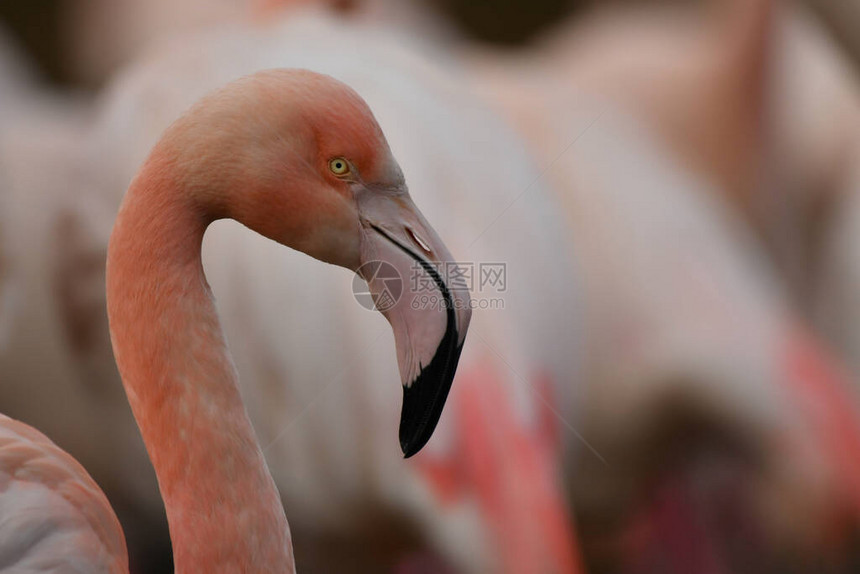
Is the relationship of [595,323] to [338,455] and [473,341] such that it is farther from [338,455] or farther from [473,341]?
[338,455]

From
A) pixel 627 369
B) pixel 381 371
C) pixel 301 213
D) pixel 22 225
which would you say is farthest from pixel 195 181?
pixel 627 369

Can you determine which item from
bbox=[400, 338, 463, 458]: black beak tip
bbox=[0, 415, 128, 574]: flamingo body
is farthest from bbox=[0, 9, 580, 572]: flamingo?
bbox=[400, 338, 463, 458]: black beak tip

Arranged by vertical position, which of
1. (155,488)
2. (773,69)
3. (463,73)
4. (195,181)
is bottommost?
(155,488)

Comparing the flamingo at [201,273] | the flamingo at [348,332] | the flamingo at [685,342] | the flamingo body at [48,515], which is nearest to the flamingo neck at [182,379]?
the flamingo at [201,273]

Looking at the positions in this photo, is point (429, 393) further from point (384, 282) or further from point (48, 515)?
point (48, 515)

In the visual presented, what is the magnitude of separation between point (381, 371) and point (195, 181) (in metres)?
0.99

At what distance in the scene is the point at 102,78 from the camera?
1.94 meters

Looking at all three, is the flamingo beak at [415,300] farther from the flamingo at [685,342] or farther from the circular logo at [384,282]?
the flamingo at [685,342]

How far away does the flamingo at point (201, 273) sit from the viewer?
0.72 m

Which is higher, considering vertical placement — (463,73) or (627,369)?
(463,73)

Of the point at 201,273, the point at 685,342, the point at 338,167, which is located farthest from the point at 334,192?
the point at 685,342

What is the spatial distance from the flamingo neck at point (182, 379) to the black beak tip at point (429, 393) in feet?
0.53

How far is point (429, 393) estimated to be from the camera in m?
0.73

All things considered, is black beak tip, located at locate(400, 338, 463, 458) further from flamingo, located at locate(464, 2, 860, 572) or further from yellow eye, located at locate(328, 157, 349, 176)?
flamingo, located at locate(464, 2, 860, 572)
